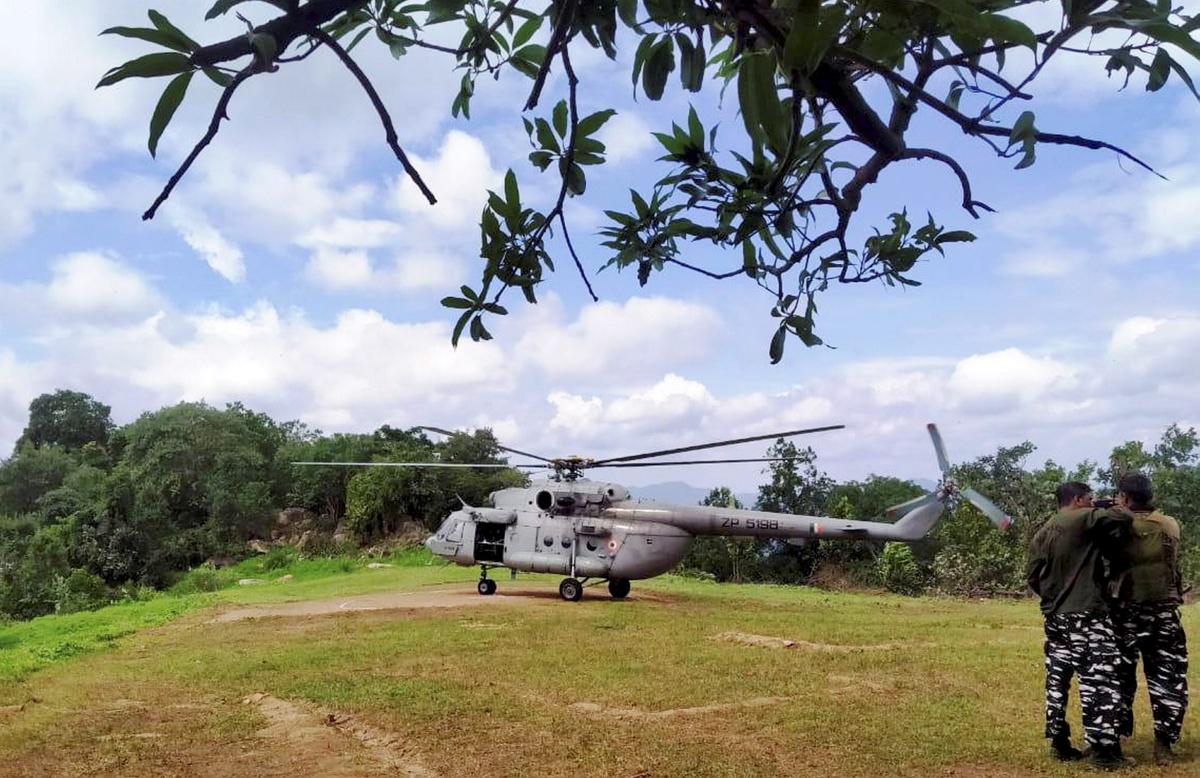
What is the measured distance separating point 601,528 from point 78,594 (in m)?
11.8

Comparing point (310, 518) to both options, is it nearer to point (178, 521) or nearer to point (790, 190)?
point (178, 521)

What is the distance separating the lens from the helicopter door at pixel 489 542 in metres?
13.8

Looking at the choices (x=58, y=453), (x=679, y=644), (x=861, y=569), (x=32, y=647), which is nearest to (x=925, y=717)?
(x=679, y=644)

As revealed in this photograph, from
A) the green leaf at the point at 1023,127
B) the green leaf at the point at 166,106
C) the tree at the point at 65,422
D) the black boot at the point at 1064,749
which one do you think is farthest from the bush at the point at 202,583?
the tree at the point at 65,422

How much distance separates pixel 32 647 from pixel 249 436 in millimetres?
26154

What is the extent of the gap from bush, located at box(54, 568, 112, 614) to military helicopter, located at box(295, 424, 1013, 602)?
8.25 meters

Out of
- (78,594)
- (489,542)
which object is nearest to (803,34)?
(489,542)

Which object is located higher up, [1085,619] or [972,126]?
[972,126]

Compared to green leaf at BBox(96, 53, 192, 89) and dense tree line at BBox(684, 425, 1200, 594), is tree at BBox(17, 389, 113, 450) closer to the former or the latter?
dense tree line at BBox(684, 425, 1200, 594)

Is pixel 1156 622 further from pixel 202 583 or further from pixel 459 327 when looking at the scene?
pixel 202 583

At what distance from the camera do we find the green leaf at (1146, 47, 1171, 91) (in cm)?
130

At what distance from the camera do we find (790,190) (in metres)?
2.09

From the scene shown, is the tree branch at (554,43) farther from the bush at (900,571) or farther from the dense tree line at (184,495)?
the dense tree line at (184,495)

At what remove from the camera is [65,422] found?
4494 cm
